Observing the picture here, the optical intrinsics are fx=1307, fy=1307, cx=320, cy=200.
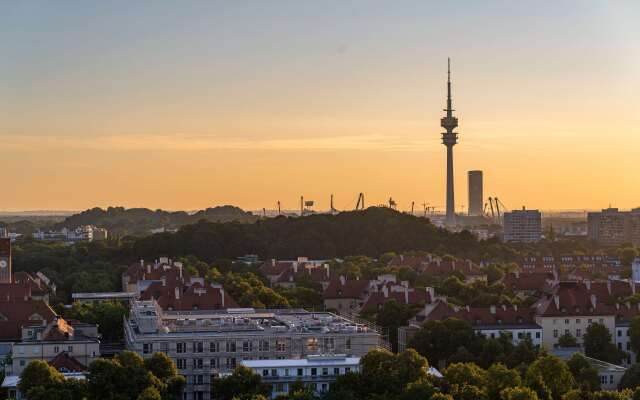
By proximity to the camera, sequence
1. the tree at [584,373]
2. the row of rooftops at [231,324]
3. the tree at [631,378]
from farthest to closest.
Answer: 1. the row of rooftops at [231,324]
2. the tree at [631,378]
3. the tree at [584,373]

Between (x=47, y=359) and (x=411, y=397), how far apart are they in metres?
23.2

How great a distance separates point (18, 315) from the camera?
268ft

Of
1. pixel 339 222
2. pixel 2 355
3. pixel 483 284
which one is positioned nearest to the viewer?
pixel 2 355

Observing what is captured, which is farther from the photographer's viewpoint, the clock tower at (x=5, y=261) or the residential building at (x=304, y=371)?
the clock tower at (x=5, y=261)

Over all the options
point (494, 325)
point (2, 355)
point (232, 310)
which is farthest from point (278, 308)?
point (2, 355)

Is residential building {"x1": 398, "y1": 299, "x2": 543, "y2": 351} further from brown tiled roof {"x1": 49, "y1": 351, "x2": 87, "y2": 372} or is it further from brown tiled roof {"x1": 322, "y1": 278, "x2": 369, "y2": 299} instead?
brown tiled roof {"x1": 322, "y1": 278, "x2": 369, "y2": 299}

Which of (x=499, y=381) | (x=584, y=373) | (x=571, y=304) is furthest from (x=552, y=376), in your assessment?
(x=571, y=304)

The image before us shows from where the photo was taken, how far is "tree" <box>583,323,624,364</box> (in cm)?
8244

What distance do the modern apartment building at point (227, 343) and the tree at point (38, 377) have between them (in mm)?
8508

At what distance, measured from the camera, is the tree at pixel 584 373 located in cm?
6456

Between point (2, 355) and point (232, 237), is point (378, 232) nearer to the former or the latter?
point (232, 237)

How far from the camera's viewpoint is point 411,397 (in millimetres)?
57438

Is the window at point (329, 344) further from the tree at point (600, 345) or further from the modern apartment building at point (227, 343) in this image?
the tree at point (600, 345)

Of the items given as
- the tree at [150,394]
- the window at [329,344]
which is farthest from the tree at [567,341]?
the tree at [150,394]
